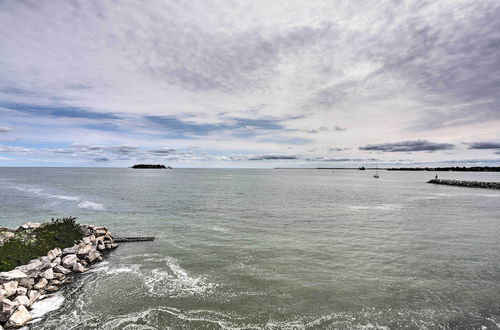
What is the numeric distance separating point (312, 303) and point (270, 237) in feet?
53.9

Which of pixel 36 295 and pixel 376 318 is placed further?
pixel 36 295

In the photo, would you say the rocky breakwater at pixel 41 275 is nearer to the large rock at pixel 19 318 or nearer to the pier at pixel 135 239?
the large rock at pixel 19 318

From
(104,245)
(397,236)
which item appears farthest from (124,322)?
(397,236)

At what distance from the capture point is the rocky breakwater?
15.8m

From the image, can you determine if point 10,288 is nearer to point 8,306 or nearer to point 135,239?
point 8,306

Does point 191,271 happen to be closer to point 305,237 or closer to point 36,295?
point 36,295

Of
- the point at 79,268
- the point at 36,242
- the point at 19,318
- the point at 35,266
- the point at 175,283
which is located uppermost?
the point at 36,242

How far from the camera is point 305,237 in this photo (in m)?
34.2

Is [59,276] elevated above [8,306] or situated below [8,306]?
below

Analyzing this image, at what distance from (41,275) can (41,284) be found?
3.46 feet

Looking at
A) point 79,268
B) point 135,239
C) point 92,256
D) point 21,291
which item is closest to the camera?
point 21,291

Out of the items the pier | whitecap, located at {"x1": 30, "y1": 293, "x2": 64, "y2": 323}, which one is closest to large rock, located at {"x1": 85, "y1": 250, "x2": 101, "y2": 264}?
the pier

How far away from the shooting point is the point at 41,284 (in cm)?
1986

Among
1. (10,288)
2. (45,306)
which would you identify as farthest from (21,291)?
(45,306)
